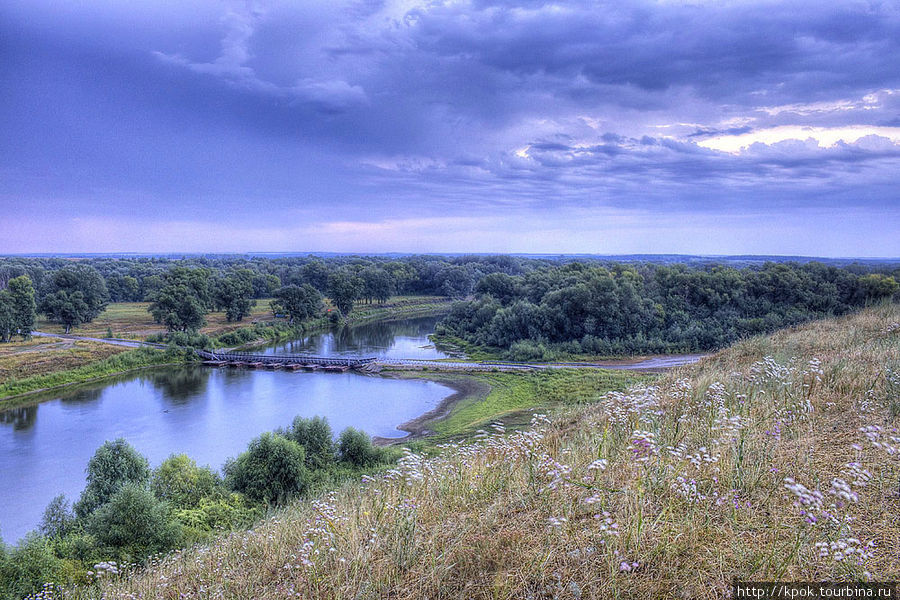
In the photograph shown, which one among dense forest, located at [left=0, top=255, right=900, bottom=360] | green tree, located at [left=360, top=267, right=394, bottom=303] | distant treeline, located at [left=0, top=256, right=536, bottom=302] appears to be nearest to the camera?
dense forest, located at [left=0, top=255, right=900, bottom=360]

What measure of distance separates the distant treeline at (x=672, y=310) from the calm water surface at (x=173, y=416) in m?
18.4

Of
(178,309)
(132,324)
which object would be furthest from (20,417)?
(132,324)

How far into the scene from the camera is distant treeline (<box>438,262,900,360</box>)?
172 feet

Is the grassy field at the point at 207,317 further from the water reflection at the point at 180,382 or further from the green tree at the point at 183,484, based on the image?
the green tree at the point at 183,484

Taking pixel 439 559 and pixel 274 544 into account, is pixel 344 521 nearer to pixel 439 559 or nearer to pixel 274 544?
pixel 274 544

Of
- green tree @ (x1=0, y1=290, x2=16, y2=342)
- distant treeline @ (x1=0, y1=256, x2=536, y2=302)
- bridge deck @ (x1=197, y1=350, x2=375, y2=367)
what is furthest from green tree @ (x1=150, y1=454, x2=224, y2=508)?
distant treeline @ (x1=0, y1=256, x2=536, y2=302)

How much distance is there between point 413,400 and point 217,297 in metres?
51.2

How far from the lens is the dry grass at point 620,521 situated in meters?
3.63

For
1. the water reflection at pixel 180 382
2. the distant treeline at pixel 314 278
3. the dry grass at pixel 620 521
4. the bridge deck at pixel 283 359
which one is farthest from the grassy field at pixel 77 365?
the dry grass at pixel 620 521

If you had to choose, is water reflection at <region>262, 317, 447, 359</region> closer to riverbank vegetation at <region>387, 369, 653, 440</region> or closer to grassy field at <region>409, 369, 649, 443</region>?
riverbank vegetation at <region>387, 369, 653, 440</region>

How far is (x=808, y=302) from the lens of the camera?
5431 centimetres

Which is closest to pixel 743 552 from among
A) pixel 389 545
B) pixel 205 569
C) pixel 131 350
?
pixel 389 545

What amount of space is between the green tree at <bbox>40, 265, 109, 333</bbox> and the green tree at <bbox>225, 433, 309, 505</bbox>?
62.7 meters

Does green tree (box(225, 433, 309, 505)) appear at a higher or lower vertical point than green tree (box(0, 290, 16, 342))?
lower
